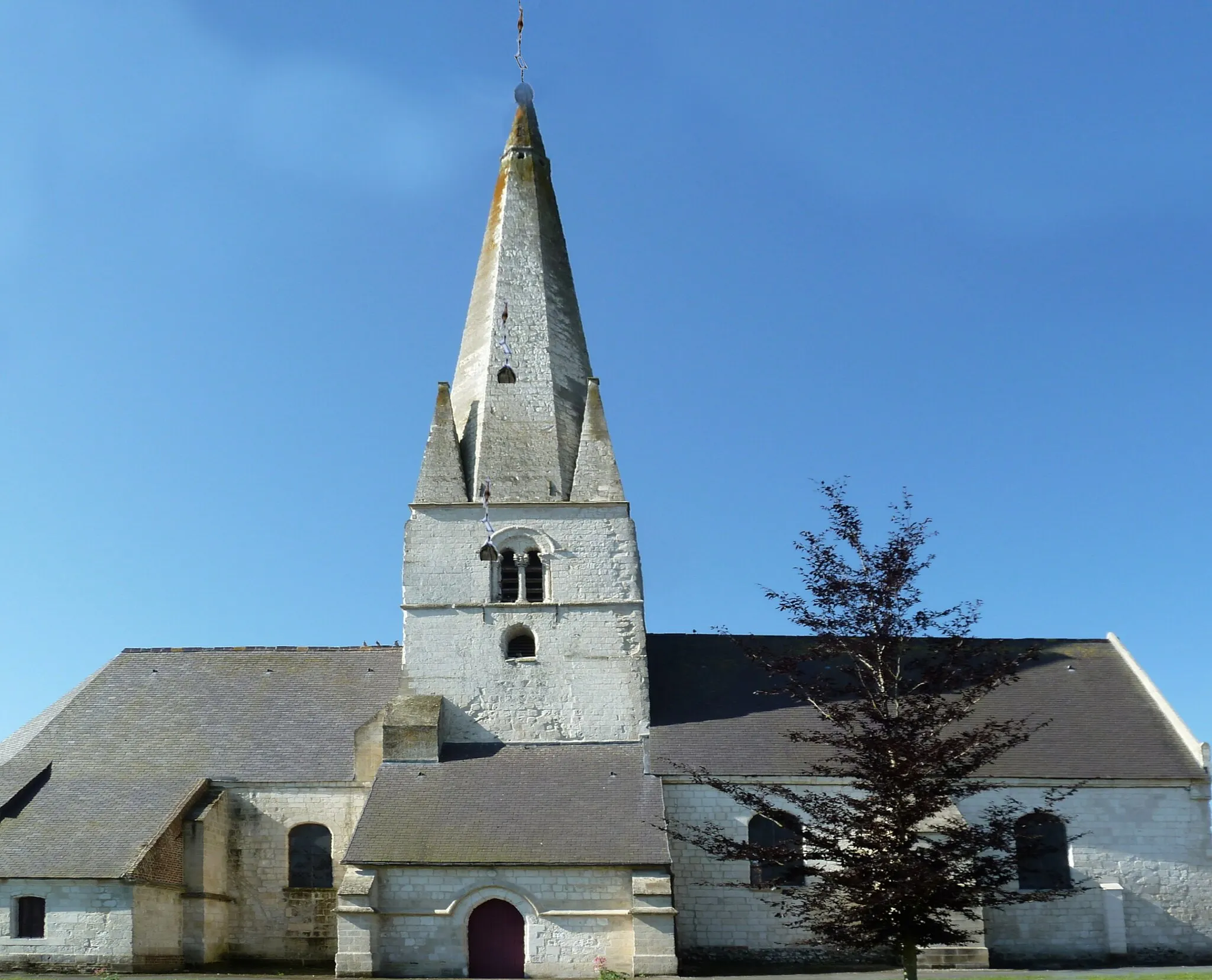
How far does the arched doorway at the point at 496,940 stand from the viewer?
21922 millimetres

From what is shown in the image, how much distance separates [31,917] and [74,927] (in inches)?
39.8

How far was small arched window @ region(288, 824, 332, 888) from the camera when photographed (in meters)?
25.2

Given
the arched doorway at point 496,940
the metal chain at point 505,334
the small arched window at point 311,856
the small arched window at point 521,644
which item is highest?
the metal chain at point 505,334

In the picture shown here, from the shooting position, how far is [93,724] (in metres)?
27.2

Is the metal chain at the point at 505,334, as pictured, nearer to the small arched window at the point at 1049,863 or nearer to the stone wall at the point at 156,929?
the stone wall at the point at 156,929

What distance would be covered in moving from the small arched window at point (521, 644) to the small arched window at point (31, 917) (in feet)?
33.9

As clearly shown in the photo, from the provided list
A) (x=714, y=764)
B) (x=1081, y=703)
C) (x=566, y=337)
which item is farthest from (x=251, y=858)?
(x=1081, y=703)

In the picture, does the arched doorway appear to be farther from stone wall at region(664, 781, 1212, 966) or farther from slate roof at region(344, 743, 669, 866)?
stone wall at region(664, 781, 1212, 966)

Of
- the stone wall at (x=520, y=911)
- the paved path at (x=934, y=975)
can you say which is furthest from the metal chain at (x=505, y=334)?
the paved path at (x=934, y=975)

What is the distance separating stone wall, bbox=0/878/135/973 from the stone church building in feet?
0.15

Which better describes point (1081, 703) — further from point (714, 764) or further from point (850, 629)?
point (850, 629)

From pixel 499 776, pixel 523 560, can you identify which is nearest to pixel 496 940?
pixel 499 776

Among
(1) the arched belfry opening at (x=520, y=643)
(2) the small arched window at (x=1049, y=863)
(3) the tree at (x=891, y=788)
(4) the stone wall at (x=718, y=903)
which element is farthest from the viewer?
(1) the arched belfry opening at (x=520, y=643)

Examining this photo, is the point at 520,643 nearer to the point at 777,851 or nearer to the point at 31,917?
the point at 777,851
